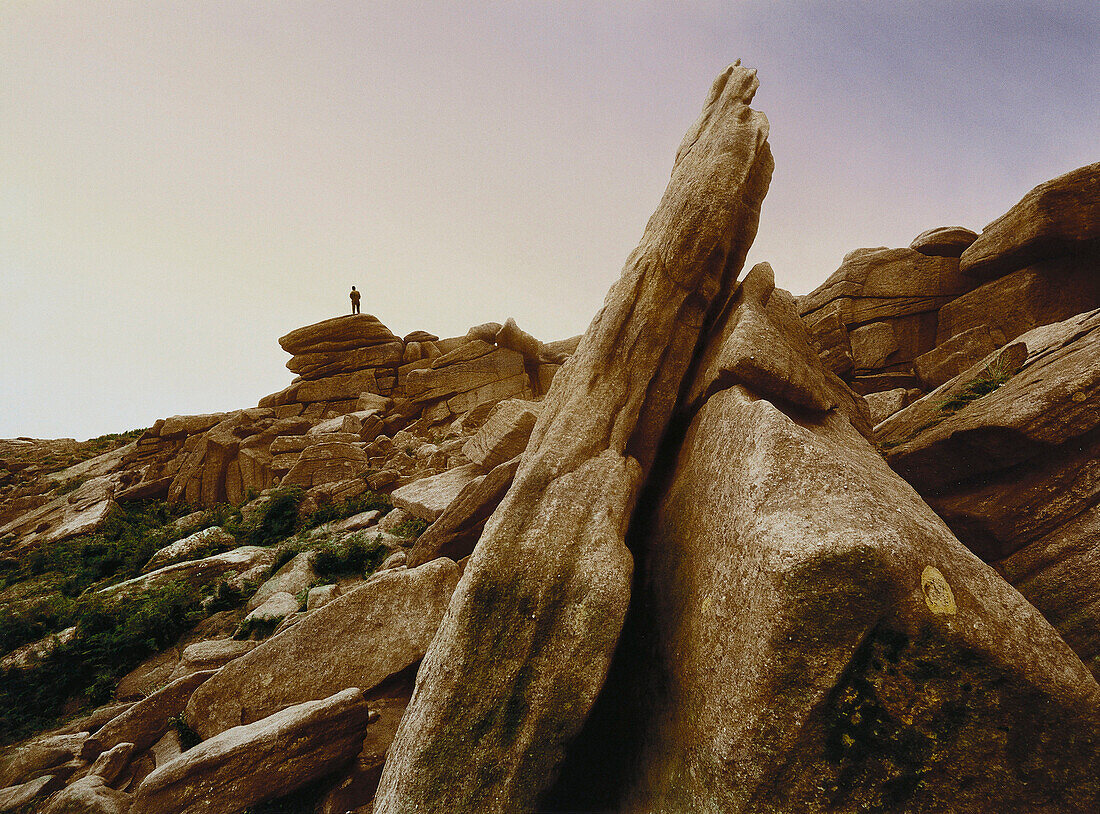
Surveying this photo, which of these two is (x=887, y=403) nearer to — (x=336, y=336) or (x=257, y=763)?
(x=257, y=763)

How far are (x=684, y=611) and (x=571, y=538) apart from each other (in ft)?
4.77

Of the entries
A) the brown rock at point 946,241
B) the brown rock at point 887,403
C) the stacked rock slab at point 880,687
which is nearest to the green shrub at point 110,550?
the stacked rock slab at point 880,687

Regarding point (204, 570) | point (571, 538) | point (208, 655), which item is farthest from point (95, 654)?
point (571, 538)

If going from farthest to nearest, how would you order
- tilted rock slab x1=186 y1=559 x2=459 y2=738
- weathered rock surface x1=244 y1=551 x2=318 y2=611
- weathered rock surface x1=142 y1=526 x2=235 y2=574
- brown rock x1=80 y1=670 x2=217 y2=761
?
1. weathered rock surface x1=142 y1=526 x2=235 y2=574
2. weathered rock surface x1=244 y1=551 x2=318 y2=611
3. brown rock x1=80 y1=670 x2=217 y2=761
4. tilted rock slab x1=186 y1=559 x2=459 y2=738

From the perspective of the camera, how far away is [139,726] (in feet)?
26.0

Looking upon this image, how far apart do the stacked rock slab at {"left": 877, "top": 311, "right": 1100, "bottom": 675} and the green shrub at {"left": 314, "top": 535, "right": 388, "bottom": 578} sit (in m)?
12.3

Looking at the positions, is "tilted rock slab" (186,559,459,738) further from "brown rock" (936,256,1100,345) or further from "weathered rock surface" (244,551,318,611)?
"brown rock" (936,256,1100,345)

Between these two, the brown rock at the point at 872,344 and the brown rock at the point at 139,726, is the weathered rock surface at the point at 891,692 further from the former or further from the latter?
the brown rock at the point at 872,344

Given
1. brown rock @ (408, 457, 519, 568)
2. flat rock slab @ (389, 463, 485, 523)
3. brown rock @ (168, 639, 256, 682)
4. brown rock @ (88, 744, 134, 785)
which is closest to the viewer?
brown rock @ (88, 744, 134, 785)

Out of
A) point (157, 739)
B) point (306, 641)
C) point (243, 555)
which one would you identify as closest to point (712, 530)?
point (306, 641)

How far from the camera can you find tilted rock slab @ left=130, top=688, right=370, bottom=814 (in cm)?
554

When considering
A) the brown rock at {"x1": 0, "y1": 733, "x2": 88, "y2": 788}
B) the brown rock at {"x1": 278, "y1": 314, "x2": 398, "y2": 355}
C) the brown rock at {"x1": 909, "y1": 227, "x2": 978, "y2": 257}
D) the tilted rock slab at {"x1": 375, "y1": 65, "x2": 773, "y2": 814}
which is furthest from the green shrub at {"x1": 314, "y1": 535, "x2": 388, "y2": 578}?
the brown rock at {"x1": 909, "y1": 227, "x2": 978, "y2": 257}

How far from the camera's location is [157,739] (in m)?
7.86

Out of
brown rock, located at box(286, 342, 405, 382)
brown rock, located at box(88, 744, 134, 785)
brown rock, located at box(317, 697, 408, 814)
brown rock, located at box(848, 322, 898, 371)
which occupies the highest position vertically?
brown rock, located at box(286, 342, 405, 382)
